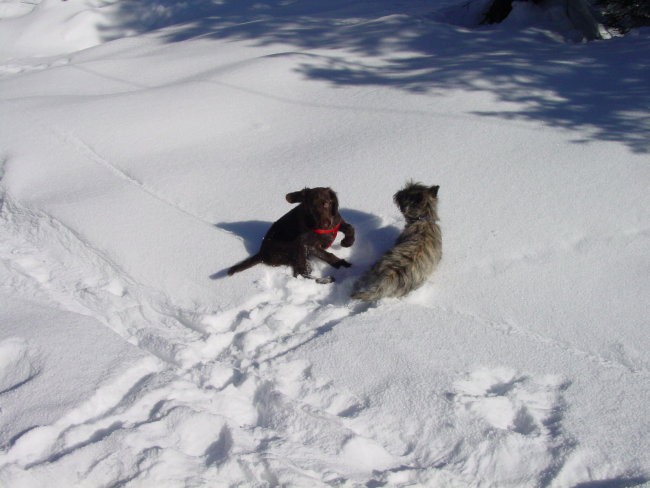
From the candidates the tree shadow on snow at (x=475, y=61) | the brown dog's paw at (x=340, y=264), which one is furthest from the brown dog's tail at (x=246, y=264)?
the tree shadow on snow at (x=475, y=61)

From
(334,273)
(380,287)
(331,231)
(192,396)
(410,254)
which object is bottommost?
(192,396)

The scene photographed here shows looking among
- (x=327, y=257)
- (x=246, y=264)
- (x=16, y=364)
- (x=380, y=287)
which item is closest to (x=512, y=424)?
(x=380, y=287)

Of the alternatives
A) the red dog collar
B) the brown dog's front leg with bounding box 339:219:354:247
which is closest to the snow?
the brown dog's front leg with bounding box 339:219:354:247

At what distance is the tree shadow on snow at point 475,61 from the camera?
20.1 feet

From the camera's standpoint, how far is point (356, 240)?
491 centimetres

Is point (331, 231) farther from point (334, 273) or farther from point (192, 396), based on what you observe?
point (192, 396)

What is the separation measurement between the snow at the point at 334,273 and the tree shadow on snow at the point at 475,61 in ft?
0.16

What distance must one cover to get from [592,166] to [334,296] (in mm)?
2837

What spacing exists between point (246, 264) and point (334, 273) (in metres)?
0.73

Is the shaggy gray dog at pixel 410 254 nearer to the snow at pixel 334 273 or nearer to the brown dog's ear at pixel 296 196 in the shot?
the snow at pixel 334 273

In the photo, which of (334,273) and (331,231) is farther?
(334,273)

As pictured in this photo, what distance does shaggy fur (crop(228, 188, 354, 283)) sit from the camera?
4434mm

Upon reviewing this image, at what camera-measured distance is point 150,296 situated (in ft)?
14.5

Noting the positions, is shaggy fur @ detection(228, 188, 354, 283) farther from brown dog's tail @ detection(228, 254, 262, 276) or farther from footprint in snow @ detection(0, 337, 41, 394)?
footprint in snow @ detection(0, 337, 41, 394)
